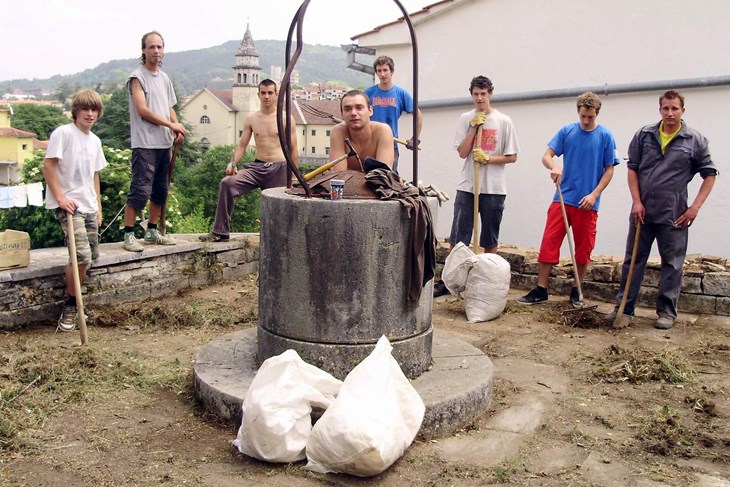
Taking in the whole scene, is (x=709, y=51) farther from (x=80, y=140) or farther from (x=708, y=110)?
(x=80, y=140)

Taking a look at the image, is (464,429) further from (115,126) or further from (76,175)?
(115,126)

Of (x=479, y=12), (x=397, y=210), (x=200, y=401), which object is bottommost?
(x=200, y=401)

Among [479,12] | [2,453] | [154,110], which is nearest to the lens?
[2,453]

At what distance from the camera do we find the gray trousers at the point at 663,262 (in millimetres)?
6270

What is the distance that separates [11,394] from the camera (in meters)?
4.38

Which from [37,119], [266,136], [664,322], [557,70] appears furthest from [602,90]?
[37,119]

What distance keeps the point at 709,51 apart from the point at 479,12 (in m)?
3.38

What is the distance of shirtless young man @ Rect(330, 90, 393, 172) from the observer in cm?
501

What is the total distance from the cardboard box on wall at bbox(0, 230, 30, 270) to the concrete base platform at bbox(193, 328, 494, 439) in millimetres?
2082

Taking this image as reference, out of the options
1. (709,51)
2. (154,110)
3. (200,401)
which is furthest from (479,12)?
(200,401)

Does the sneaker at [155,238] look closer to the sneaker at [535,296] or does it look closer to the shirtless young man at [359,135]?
the shirtless young man at [359,135]

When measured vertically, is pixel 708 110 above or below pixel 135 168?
above

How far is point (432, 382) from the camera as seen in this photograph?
14.7ft

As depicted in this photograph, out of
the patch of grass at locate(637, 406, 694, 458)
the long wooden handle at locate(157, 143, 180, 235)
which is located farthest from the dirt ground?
→ the long wooden handle at locate(157, 143, 180, 235)
